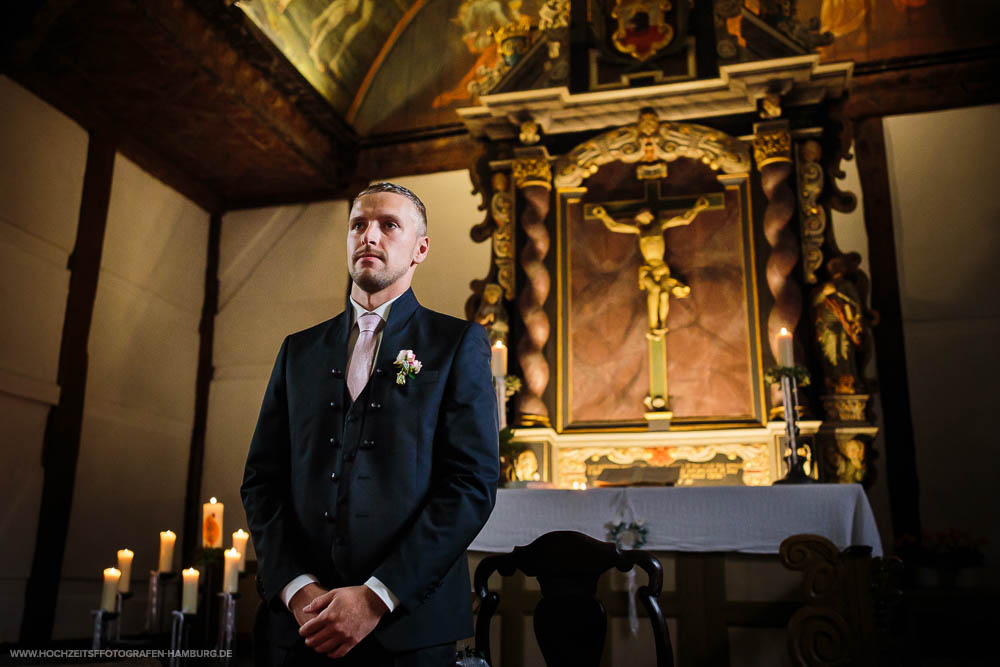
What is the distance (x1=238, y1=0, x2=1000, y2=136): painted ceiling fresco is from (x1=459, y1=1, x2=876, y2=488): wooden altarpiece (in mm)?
608

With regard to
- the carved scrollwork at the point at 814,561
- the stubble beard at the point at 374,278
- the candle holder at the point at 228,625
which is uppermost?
the stubble beard at the point at 374,278

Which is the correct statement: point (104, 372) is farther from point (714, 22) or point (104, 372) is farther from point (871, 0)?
point (871, 0)

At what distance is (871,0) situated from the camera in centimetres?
693

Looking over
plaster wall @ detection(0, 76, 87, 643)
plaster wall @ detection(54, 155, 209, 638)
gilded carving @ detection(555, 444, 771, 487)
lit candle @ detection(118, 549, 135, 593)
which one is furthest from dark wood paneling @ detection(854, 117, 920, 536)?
plaster wall @ detection(0, 76, 87, 643)

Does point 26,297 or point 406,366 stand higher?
point 26,297

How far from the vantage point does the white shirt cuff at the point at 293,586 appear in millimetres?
1429

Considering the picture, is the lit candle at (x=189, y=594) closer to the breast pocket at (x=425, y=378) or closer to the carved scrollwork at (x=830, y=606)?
the carved scrollwork at (x=830, y=606)

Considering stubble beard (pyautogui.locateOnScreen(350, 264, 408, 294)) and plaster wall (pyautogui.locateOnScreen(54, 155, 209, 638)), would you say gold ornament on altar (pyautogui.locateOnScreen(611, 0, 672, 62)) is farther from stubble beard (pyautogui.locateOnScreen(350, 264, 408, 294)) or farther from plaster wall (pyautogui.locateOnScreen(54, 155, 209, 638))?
stubble beard (pyautogui.locateOnScreen(350, 264, 408, 294))

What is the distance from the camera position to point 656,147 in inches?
253

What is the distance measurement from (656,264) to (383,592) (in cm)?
513

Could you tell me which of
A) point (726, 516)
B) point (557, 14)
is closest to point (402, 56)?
point (557, 14)

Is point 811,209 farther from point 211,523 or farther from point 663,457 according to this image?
point 211,523

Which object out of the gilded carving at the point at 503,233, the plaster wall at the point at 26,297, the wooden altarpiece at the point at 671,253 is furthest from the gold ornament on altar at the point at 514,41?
the plaster wall at the point at 26,297

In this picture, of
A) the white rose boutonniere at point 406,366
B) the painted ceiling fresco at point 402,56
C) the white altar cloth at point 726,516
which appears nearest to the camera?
the white rose boutonniere at point 406,366
